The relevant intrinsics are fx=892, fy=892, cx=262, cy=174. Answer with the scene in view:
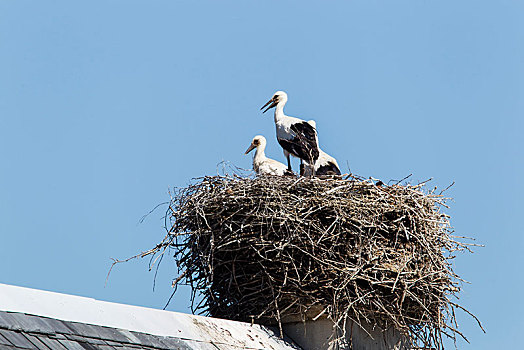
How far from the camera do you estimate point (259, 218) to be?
7535mm

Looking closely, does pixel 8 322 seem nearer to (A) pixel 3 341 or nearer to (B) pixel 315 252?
(A) pixel 3 341

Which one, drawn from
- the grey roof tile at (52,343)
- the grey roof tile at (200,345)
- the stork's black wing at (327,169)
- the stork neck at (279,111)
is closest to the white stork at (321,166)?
the stork's black wing at (327,169)

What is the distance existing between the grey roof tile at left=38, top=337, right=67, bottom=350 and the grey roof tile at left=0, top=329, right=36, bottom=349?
0.12 metres

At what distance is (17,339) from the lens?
15.1 feet

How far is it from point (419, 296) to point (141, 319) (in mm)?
2739

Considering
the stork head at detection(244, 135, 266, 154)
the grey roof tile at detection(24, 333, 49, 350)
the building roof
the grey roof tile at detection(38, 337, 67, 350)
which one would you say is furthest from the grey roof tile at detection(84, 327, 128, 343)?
the stork head at detection(244, 135, 266, 154)

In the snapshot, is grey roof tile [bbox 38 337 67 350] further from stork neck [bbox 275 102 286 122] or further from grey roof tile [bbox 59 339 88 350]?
stork neck [bbox 275 102 286 122]

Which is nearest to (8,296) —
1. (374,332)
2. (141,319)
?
(141,319)

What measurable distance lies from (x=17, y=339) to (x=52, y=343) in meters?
0.25

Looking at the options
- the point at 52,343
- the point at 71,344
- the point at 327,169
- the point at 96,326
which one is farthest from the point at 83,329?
the point at 327,169

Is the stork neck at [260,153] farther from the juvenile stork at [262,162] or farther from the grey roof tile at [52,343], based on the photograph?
the grey roof tile at [52,343]

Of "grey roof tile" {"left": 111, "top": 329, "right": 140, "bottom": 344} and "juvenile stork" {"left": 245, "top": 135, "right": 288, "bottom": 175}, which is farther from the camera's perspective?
"juvenile stork" {"left": 245, "top": 135, "right": 288, "bottom": 175}

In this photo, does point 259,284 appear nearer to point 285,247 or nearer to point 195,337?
point 285,247

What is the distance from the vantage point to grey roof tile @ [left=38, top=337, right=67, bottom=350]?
4769 mm
